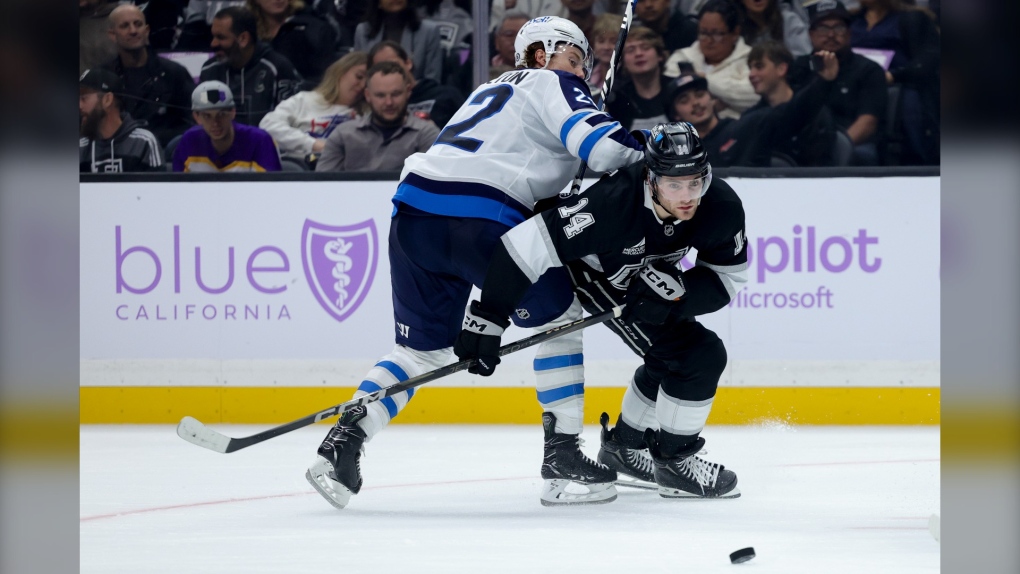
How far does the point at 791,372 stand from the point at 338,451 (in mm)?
2111

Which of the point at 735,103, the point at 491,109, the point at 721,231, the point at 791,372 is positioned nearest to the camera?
the point at 721,231

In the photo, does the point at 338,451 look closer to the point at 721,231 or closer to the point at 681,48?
the point at 721,231

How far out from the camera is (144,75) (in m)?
4.76

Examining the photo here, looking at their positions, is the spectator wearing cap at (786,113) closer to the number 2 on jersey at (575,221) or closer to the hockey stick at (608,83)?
the hockey stick at (608,83)

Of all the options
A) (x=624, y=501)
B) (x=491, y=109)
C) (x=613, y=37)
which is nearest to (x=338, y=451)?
(x=624, y=501)

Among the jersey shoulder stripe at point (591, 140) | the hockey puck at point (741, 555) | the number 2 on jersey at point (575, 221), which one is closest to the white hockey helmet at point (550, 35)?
the jersey shoulder stripe at point (591, 140)

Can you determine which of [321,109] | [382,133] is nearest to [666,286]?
[382,133]

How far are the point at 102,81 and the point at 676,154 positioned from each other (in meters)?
3.11

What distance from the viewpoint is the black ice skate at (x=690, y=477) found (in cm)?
274

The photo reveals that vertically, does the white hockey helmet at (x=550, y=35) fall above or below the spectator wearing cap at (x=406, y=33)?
below

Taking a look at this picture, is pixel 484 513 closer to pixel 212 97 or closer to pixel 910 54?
pixel 212 97

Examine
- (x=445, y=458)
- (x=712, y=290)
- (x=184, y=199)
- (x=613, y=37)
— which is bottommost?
(x=445, y=458)

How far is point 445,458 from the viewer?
352cm
